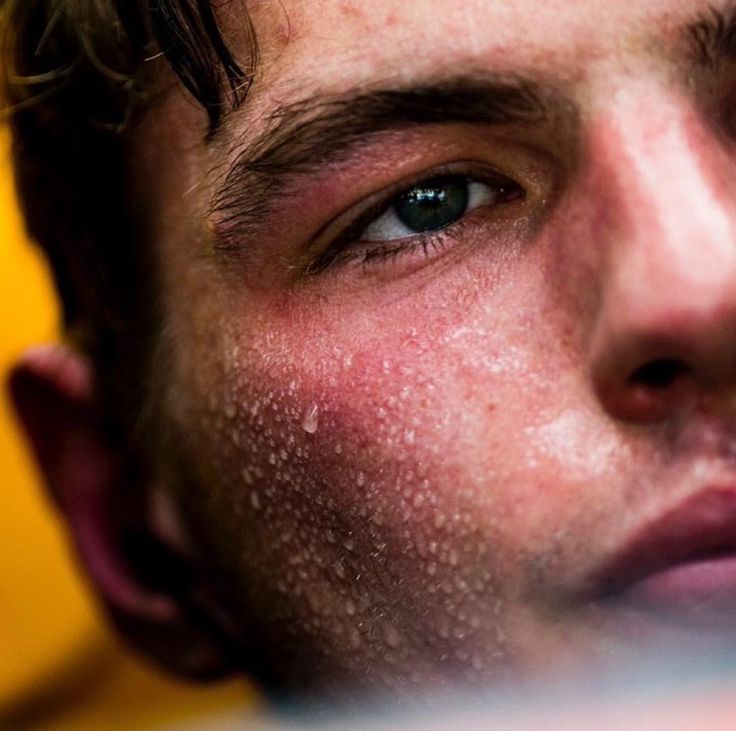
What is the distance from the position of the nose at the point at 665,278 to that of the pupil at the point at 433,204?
0.54ft

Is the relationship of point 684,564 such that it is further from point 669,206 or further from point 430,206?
point 430,206

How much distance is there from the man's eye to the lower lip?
0.35 meters

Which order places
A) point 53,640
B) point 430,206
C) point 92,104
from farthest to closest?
point 53,640 → point 92,104 → point 430,206

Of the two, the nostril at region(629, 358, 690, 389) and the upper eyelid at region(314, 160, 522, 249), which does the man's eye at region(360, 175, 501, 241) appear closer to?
the upper eyelid at region(314, 160, 522, 249)

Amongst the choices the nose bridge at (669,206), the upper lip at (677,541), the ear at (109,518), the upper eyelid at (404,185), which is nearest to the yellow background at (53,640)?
the ear at (109,518)

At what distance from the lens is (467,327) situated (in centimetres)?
91

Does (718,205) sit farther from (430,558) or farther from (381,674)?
(381,674)

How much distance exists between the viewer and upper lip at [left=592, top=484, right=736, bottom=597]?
798 mm

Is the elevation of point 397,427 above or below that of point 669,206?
below

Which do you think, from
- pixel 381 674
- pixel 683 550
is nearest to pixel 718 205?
pixel 683 550

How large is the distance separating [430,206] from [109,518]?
1.91 feet

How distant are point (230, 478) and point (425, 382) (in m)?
0.25

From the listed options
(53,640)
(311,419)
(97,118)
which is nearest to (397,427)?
(311,419)

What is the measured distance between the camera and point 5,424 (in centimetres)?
165
